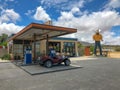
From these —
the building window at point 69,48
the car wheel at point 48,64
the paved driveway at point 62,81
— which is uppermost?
the building window at point 69,48

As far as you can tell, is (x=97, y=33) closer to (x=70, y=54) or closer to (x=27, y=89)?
(x=70, y=54)

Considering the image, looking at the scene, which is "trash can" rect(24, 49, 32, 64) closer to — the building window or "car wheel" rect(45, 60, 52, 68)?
"car wheel" rect(45, 60, 52, 68)

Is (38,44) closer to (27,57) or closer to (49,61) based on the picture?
(27,57)

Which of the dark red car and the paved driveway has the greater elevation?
the dark red car

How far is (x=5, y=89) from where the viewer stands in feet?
17.1

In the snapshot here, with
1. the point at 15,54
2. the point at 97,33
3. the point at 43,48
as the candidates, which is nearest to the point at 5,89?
the point at 15,54

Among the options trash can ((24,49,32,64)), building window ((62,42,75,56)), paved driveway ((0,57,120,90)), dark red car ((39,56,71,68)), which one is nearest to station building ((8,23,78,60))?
building window ((62,42,75,56))

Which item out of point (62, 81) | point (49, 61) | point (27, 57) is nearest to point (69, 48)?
point (27, 57)

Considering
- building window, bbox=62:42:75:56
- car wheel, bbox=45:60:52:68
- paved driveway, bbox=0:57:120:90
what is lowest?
paved driveway, bbox=0:57:120:90

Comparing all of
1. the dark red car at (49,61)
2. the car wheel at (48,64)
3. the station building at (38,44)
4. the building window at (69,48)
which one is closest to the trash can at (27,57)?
the station building at (38,44)

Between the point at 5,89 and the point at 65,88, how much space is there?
2.34 metres

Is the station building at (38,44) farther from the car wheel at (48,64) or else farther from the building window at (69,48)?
the car wheel at (48,64)

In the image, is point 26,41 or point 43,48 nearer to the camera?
point 26,41

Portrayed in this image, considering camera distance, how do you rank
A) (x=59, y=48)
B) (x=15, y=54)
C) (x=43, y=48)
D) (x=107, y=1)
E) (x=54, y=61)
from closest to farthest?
(x=54, y=61), (x=107, y=1), (x=15, y=54), (x=43, y=48), (x=59, y=48)
